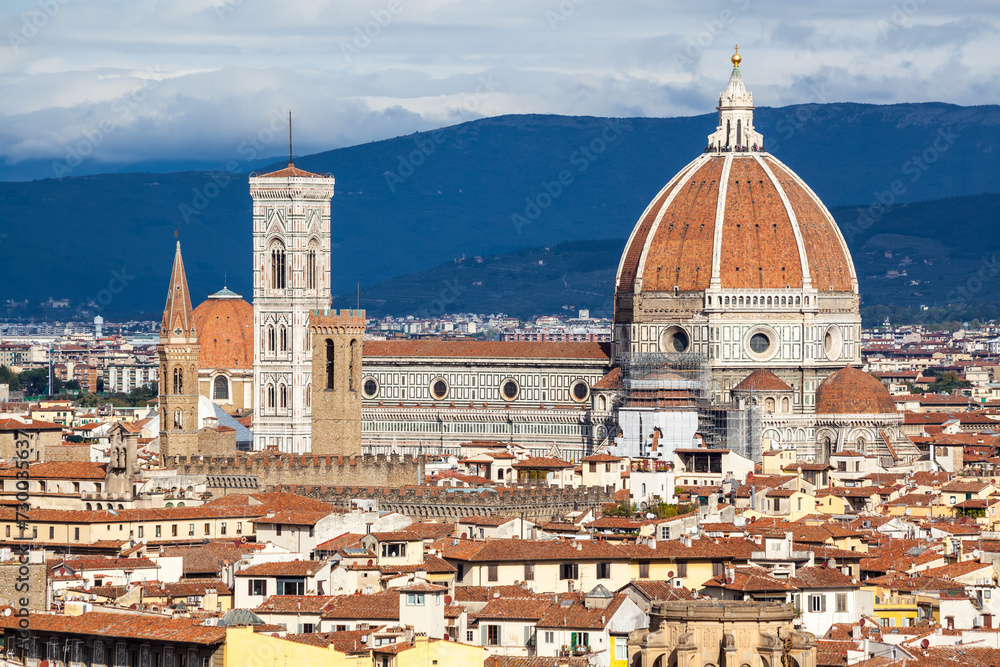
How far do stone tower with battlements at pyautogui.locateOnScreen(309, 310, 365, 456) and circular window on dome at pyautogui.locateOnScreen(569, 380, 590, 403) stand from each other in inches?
728

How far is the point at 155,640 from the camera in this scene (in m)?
38.0

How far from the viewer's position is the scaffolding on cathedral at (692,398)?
345 ft

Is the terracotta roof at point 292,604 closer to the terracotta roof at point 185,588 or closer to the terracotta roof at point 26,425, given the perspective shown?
the terracotta roof at point 185,588

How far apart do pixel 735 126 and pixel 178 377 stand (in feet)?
124

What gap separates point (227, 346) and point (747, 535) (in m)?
85.4

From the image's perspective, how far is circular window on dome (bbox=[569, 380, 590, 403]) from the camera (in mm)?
115938

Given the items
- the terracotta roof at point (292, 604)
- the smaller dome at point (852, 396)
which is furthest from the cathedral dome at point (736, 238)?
the terracotta roof at point (292, 604)

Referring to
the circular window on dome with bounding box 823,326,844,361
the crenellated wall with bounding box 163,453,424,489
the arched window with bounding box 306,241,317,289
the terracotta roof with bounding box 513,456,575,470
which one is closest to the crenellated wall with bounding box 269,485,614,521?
the crenellated wall with bounding box 163,453,424,489

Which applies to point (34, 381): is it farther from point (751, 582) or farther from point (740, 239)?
point (751, 582)

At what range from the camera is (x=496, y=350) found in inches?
4690

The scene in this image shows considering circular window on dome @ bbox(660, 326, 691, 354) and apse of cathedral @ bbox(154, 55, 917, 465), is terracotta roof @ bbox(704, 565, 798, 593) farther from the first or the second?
circular window on dome @ bbox(660, 326, 691, 354)

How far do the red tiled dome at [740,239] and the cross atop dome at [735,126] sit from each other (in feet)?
9.46

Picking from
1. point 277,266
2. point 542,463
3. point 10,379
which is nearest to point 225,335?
point 277,266

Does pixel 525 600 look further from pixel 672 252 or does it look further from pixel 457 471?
pixel 672 252
